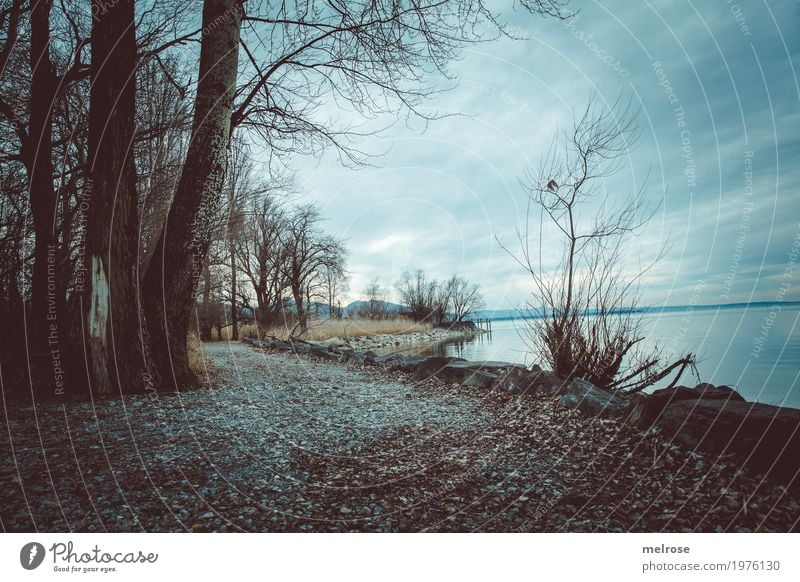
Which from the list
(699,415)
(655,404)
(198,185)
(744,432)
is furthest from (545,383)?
(198,185)

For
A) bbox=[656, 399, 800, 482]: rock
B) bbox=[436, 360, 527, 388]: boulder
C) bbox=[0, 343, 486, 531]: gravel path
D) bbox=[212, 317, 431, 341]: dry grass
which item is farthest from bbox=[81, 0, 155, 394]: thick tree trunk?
bbox=[212, 317, 431, 341]: dry grass

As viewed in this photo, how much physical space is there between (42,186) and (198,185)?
2.08 meters

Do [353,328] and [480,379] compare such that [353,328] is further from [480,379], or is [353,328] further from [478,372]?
[480,379]

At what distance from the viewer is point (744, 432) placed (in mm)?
2299

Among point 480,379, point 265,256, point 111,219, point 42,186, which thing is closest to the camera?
point 111,219

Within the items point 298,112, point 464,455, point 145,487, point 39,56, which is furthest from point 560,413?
point 39,56

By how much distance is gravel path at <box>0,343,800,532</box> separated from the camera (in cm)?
188

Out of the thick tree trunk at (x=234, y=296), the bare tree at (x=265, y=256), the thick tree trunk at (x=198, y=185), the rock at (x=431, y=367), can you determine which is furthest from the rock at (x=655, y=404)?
the thick tree trunk at (x=234, y=296)

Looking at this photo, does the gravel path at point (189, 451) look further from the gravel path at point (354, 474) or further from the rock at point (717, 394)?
the rock at point (717, 394)

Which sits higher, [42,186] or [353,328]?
[42,186]

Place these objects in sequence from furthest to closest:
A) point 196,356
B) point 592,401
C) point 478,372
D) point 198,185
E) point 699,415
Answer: point 196,356 → point 478,372 → point 198,185 → point 592,401 → point 699,415

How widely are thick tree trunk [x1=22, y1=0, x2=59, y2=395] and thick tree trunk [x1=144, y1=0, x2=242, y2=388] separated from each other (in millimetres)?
1292

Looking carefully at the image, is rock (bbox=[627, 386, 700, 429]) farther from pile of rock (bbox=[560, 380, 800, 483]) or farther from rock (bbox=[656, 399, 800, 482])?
rock (bbox=[656, 399, 800, 482])

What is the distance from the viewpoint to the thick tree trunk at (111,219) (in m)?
3.92
